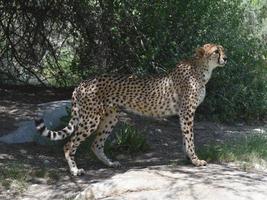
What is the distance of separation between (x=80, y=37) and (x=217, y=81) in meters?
2.27

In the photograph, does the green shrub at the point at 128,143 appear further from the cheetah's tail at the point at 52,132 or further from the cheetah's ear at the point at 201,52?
the cheetah's ear at the point at 201,52

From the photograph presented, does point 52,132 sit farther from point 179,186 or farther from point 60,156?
point 179,186

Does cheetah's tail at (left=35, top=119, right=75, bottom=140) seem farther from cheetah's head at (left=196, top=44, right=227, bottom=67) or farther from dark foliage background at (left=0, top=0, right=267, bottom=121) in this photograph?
Result: dark foliage background at (left=0, top=0, right=267, bottom=121)

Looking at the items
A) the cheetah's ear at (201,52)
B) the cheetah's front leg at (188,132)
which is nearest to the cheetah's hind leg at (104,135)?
the cheetah's front leg at (188,132)

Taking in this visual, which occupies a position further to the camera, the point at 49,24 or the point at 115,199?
the point at 49,24

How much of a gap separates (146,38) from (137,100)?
230cm

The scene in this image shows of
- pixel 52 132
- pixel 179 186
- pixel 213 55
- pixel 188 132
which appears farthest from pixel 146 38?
pixel 179 186

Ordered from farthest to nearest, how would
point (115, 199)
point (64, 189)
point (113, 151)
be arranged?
point (113, 151) → point (64, 189) → point (115, 199)

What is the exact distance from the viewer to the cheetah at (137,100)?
6.02 m

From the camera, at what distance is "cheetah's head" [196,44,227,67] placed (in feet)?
20.4

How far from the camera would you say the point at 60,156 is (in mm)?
6711

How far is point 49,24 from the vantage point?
9.47 metres

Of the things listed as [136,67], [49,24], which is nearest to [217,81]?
[136,67]

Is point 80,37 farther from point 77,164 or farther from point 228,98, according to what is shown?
point 77,164
